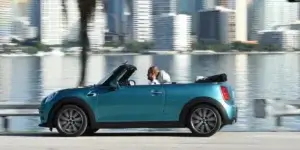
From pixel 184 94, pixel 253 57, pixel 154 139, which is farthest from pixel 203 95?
pixel 253 57

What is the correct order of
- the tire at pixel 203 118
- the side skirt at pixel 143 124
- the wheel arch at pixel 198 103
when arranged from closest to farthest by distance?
1. the wheel arch at pixel 198 103
2. the tire at pixel 203 118
3. the side skirt at pixel 143 124

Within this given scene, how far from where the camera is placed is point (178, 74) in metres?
66.2

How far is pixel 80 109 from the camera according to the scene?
12.4 meters

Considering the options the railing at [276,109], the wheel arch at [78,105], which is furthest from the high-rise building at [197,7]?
the wheel arch at [78,105]

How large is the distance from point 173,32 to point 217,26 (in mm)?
5813

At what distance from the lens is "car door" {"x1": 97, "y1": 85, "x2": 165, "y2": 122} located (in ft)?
40.2

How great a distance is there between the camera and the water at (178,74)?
30.1 m

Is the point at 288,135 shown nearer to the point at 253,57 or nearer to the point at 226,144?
the point at 226,144

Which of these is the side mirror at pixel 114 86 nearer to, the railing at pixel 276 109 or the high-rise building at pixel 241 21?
the railing at pixel 276 109

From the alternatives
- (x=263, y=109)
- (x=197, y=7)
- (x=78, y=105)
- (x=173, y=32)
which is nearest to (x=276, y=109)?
(x=263, y=109)

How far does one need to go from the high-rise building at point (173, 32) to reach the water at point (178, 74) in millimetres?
2464

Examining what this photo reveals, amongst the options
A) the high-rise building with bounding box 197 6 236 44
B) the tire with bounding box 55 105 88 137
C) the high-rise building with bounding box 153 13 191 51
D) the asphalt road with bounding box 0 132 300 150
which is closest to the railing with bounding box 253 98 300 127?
the asphalt road with bounding box 0 132 300 150

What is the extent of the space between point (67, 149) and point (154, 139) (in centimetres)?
198

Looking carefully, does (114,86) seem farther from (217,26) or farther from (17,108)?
(217,26)
